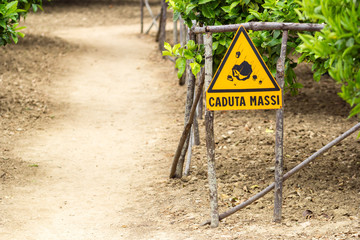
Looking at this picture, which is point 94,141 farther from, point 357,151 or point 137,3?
point 137,3

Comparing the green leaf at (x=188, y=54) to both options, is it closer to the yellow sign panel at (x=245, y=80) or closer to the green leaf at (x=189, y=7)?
the green leaf at (x=189, y=7)

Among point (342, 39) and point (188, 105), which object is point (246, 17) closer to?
point (188, 105)

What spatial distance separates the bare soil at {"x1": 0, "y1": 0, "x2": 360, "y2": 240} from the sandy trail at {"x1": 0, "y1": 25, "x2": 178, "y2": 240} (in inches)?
0.8

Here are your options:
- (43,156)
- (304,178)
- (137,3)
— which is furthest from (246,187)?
(137,3)

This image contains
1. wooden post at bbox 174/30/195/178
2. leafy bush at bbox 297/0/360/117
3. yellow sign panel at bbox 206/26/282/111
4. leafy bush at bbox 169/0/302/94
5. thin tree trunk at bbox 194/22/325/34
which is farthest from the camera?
wooden post at bbox 174/30/195/178

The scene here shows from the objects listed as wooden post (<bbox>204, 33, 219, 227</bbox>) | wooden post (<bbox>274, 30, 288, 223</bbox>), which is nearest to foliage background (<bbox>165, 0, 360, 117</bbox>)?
wooden post (<bbox>274, 30, 288, 223</bbox>)

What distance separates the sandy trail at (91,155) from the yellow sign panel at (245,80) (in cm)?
162

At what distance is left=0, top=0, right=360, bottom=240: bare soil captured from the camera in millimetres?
5047

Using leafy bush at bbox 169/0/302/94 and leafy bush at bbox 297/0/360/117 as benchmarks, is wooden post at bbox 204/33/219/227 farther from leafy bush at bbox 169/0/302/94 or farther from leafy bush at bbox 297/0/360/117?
leafy bush at bbox 297/0/360/117

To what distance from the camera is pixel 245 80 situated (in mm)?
4387

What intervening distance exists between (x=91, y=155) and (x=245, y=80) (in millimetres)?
3822

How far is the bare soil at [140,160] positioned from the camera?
5047 mm

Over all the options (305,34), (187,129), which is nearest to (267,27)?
(305,34)

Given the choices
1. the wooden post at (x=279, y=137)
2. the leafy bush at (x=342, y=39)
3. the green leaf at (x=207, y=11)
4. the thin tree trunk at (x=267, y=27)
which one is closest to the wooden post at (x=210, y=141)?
the thin tree trunk at (x=267, y=27)
